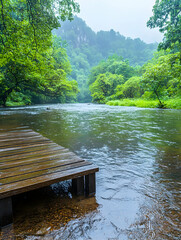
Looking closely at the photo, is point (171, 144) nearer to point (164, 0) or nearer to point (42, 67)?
point (42, 67)

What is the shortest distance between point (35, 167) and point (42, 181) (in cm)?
48

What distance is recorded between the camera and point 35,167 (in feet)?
7.32

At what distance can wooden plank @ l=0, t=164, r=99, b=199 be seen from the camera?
1623mm

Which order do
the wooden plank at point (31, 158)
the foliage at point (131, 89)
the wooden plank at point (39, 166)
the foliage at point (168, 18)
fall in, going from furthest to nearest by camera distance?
the foliage at point (131, 89)
the foliage at point (168, 18)
the wooden plank at point (31, 158)
the wooden plank at point (39, 166)

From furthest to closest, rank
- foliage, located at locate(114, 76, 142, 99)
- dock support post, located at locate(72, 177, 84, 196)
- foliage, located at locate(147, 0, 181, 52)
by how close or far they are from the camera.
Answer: foliage, located at locate(114, 76, 142, 99)
foliage, located at locate(147, 0, 181, 52)
dock support post, located at locate(72, 177, 84, 196)

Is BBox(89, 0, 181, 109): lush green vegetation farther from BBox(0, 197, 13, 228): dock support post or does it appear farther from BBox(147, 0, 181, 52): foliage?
BBox(0, 197, 13, 228): dock support post

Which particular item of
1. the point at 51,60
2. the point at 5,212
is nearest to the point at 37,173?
the point at 5,212

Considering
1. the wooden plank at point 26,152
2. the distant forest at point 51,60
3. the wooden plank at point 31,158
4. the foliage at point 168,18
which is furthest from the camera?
the foliage at point 168,18

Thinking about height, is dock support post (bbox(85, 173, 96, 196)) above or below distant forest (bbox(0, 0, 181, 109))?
below

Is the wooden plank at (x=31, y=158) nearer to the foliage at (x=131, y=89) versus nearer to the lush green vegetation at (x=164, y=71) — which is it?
the lush green vegetation at (x=164, y=71)

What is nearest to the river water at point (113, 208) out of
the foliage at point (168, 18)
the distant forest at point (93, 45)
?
the foliage at point (168, 18)

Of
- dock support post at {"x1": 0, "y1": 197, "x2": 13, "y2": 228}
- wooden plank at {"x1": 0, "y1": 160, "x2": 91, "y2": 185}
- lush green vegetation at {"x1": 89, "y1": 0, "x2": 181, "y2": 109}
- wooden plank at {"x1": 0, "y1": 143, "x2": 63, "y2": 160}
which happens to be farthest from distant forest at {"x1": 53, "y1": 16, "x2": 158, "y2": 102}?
dock support post at {"x1": 0, "y1": 197, "x2": 13, "y2": 228}

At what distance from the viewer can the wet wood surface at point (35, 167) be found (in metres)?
1.77

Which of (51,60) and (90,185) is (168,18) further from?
(90,185)
